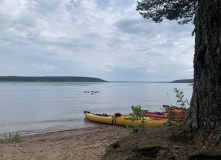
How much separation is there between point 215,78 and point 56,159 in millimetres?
4406

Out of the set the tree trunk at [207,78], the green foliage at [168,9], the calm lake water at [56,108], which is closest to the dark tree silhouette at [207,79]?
the tree trunk at [207,78]

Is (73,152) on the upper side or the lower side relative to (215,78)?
lower

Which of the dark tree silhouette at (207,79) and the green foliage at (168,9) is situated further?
the green foliage at (168,9)

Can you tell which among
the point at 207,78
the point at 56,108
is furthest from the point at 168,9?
the point at 56,108

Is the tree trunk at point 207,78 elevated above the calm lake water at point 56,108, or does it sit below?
above

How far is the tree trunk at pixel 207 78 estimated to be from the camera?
2.62 metres

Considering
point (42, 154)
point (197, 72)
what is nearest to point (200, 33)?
point (197, 72)

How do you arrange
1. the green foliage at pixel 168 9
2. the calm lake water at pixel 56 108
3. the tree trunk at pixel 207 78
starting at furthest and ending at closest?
the calm lake water at pixel 56 108, the green foliage at pixel 168 9, the tree trunk at pixel 207 78

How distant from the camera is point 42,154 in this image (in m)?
5.92

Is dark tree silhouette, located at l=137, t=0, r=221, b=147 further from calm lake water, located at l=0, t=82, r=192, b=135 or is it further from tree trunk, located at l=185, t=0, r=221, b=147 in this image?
calm lake water, located at l=0, t=82, r=192, b=135

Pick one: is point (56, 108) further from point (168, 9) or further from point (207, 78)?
point (207, 78)

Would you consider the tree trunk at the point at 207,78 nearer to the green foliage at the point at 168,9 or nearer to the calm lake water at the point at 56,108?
the calm lake water at the point at 56,108

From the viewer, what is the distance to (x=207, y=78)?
279cm

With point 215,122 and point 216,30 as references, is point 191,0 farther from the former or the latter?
point 215,122
